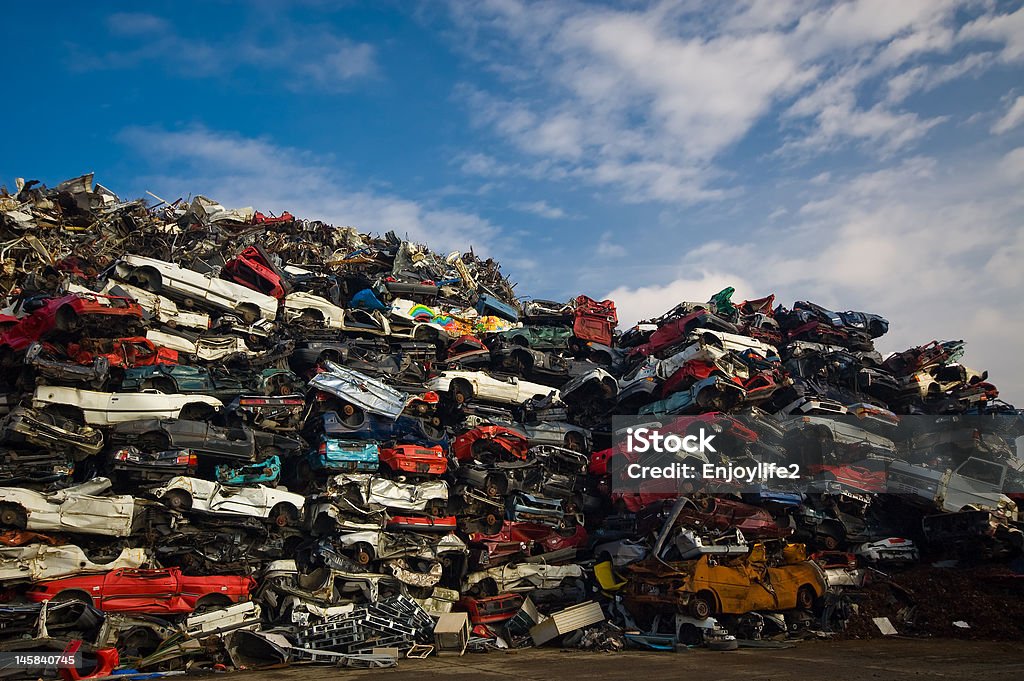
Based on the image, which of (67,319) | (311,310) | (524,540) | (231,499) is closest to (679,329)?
(524,540)

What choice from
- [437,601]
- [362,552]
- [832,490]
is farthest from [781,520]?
[362,552]

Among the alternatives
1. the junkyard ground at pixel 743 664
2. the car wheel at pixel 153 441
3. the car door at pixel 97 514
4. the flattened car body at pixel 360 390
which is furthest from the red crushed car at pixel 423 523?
the car door at pixel 97 514

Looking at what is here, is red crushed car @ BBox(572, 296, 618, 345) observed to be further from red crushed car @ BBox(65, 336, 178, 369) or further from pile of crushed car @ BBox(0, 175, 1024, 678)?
red crushed car @ BBox(65, 336, 178, 369)

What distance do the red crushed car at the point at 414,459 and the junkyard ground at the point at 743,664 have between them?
411 cm

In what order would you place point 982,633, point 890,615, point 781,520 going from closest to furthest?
point 982,633
point 890,615
point 781,520

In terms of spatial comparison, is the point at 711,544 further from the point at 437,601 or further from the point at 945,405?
the point at 945,405

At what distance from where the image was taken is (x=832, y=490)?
15766 millimetres

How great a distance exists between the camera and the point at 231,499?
43.1ft

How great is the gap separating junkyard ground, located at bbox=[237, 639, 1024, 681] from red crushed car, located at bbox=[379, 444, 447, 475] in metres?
4.11

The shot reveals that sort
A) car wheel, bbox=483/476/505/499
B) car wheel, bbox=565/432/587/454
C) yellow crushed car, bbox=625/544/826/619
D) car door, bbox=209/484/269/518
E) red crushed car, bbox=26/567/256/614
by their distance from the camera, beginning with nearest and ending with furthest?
red crushed car, bbox=26/567/256/614 → yellow crushed car, bbox=625/544/826/619 → car door, bbox=209/484/269/518 → car wheel, bbox=483/476/505/499 → car wheel, bbox=565/432/587/454

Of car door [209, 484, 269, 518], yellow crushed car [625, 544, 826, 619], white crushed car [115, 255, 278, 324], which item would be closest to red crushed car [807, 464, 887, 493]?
yellow crushed car [625, 544, 826, 619]

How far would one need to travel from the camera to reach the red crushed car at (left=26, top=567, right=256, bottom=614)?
10672 mm

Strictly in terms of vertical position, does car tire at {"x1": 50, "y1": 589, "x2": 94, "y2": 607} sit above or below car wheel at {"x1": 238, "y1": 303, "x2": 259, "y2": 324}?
below

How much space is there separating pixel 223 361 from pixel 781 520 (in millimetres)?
14097
